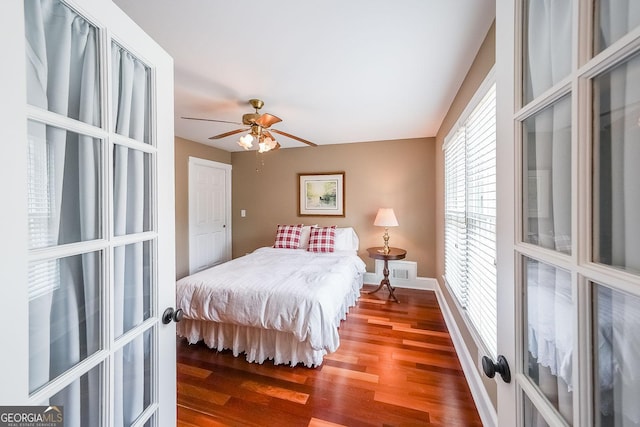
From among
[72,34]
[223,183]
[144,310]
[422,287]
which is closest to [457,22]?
[72,34]

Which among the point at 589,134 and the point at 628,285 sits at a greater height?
the point at 589,134

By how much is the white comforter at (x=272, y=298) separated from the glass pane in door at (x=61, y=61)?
157 cm

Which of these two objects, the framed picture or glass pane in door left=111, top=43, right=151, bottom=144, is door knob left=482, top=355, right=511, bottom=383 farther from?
the framed picture

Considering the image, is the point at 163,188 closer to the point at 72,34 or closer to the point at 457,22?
the point at 72,34

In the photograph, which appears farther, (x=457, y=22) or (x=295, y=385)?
(x=295, y=385)

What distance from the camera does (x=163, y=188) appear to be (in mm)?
1002

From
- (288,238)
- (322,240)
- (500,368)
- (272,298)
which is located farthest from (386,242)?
(500,368)

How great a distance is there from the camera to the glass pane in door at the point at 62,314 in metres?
0.60

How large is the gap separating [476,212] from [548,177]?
1326 millimetres

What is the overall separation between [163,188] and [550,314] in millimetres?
1302

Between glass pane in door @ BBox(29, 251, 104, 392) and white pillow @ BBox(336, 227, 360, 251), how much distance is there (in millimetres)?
3120

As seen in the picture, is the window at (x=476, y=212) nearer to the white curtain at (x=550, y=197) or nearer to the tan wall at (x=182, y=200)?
the white curtain at (x=550, y=197)

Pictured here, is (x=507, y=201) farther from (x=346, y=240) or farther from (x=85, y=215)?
(x=346, y=240)

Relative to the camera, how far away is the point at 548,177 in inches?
22.7
